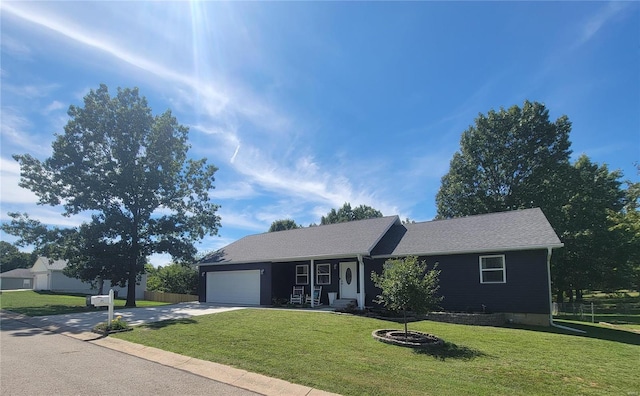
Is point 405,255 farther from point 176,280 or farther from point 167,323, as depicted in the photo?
point 176,280

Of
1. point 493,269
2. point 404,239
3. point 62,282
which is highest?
point 404,239

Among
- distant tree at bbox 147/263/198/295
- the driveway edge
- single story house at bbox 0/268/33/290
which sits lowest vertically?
single story house at bbox 0/268/33/290

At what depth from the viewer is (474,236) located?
653 inches

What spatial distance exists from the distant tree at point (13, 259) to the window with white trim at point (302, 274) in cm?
7649

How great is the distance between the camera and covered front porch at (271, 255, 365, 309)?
1867 cm

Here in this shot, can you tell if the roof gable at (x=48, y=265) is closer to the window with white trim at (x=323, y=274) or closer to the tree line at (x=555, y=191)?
the window with white trim at (x=323, y=274)

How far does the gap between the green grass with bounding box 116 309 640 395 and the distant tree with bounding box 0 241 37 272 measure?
83.7 m

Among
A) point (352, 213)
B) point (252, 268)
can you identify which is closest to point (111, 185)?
point (252, 268)

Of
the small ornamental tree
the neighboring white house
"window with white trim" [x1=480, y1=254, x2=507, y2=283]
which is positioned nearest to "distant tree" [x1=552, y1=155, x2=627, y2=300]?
"window with white trim" [x1=480, y1=254, x2=507, y2=283]

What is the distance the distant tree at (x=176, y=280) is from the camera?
3559 centimetres

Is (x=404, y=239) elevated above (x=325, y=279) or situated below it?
above

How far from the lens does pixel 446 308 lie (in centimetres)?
1579

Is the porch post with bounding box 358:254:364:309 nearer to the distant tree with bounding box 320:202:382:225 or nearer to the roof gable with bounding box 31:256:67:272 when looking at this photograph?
the distant tree with bounding box 320:202:382:225

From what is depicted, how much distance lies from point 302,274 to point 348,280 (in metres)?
3.21
